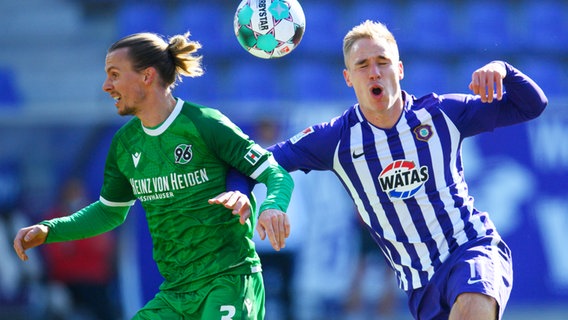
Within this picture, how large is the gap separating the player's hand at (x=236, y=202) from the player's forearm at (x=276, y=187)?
0.27 feet

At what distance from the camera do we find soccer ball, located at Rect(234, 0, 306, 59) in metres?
5.85

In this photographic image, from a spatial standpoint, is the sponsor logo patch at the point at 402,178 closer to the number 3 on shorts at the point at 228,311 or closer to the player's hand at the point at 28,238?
the number 3 on shorts at the point at 228,311

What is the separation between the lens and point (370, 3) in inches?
580

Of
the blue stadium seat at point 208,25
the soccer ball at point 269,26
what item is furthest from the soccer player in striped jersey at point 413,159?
the blue stadium seat at point 208,25

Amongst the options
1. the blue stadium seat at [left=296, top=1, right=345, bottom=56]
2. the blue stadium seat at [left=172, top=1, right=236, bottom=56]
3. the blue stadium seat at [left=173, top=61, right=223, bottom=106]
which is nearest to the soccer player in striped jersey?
the blue stadium seat at [left=173, top=61, right=223, bottom=106]

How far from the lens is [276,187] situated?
4.92 meters

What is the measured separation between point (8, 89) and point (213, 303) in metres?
9.45

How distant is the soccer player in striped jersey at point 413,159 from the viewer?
517 centimetres

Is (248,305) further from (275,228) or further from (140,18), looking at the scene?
(140,18)

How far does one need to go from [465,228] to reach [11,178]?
7134 millimetres

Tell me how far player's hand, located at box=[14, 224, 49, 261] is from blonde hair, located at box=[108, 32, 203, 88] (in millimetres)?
1081

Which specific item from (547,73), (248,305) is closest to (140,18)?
(547,73)

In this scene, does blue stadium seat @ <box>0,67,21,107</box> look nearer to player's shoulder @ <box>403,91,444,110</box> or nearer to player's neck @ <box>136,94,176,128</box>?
player's neck @ <box>136,94,176,128</box>

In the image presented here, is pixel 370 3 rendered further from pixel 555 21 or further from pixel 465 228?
pixel 465 228
